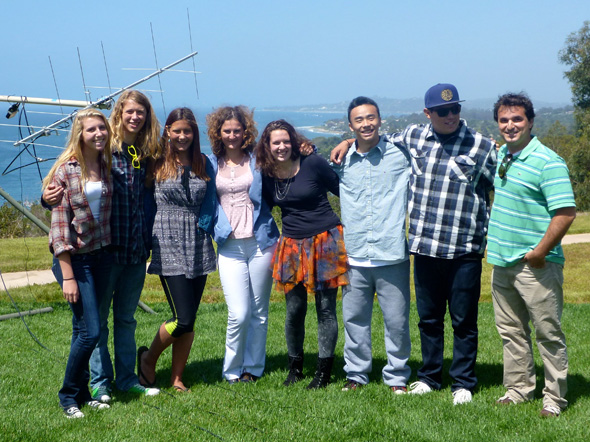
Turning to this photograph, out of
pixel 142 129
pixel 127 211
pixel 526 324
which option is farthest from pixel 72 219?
pixel 526 324

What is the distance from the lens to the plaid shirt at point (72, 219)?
4.37 meters

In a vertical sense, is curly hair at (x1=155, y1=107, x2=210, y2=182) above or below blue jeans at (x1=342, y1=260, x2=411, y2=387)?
above

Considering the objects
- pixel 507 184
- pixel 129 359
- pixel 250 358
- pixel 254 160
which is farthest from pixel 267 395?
pixel 507 184

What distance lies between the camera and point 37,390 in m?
5.20

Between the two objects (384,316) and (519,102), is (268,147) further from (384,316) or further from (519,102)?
(519,102)

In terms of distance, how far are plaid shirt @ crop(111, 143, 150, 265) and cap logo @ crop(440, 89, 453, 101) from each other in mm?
2218

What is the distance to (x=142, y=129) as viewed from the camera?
4.91m

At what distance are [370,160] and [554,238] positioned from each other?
141 cm

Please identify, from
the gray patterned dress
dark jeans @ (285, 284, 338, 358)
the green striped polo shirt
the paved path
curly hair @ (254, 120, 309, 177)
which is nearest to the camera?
the green striped polo shirt

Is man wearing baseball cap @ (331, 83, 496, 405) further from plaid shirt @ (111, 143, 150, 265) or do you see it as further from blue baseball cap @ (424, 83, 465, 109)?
plaid shirt @ (111, 143, 150, 265)

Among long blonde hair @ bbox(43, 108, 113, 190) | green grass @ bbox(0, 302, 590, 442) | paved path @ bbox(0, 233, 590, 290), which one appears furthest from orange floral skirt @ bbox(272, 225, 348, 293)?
paved path @ bbox(0, 233, 590, 290)

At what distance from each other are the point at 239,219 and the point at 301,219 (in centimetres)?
48

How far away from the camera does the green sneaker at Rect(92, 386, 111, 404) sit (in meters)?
4.84

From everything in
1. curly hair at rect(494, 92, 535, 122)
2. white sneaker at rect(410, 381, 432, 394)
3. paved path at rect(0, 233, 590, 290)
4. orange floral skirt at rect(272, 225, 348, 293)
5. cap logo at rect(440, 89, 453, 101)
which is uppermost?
cap logo at rect(440, 89, 453, 101)
